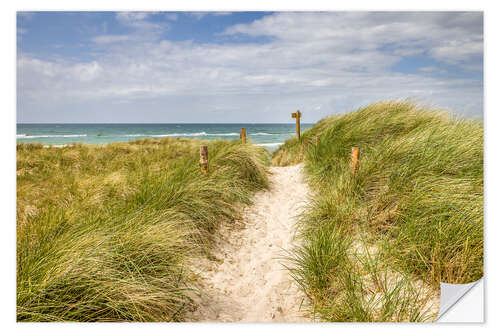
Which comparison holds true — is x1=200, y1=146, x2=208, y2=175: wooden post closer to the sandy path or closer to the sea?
the sandy path

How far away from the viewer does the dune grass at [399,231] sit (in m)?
2.33

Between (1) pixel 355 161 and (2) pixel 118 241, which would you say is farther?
(1) pixel 355 161

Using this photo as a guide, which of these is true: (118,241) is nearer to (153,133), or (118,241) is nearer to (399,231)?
(399,231)

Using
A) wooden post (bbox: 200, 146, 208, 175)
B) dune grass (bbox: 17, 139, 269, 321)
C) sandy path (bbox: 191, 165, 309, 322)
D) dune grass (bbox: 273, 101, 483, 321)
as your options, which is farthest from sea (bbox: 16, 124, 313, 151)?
dune grass (bbox: 273, 101, 483, 321)

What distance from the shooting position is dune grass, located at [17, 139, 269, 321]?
207 cm

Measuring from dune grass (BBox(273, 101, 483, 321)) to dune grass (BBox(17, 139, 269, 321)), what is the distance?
121cm

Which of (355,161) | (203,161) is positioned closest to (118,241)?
(203,161)

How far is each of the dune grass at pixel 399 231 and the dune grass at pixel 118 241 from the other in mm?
1208

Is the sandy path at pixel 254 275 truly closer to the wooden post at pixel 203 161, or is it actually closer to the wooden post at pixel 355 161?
the wooden post at pixel 203 161

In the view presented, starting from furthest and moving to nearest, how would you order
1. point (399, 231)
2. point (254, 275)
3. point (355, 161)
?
point (355, 161) → point (254, 275) → point (399, 231)

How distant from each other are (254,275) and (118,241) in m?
1.47

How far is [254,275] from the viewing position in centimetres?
318

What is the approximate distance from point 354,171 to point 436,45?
1.76 metres
